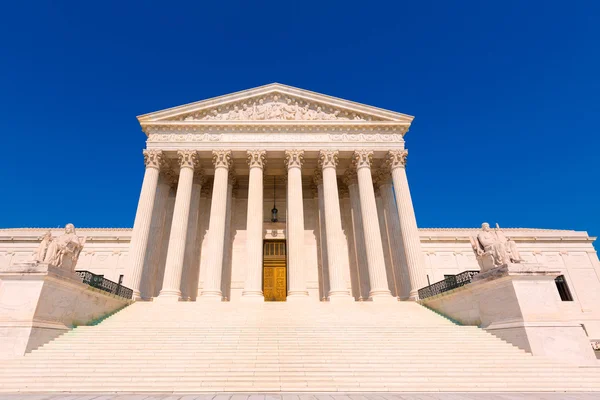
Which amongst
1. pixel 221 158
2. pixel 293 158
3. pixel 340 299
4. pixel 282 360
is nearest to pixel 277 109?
pixel 293 158

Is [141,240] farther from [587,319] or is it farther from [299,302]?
[587,319]

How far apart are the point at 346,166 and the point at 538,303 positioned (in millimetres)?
16851

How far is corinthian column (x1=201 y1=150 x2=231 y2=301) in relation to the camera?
1966 cm

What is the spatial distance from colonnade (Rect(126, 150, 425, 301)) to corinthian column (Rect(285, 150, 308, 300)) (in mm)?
63

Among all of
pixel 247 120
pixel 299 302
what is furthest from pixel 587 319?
pixel 247 120

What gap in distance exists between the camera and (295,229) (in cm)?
2130

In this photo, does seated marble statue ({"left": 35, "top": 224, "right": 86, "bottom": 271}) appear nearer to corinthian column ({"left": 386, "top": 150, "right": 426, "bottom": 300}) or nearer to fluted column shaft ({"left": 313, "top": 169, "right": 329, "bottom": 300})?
fluted column shaft ({"left": 313, "top": 169, "right": 329, "bottom": 300})

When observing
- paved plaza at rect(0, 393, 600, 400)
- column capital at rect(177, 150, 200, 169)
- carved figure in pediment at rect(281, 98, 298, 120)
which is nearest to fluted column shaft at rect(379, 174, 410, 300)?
carved figure in pediment at rect(281, 98, 298, 120)

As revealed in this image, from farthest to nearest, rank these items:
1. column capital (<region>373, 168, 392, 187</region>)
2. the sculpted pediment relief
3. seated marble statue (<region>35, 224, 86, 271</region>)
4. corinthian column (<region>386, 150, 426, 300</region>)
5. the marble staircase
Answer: column capital (<region>373, 168, 392, 187</region>) < the sculpted pediment relief < corinthian column (<region>386, 150, 426, 300</region>) < seated marble statue (<region>35, 224, 86, 271</region>) < the marble staircase

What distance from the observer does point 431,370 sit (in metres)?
9.46

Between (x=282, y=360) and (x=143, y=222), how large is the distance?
15256 mm

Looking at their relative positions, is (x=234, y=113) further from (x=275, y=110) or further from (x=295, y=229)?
(x=295, y=229)

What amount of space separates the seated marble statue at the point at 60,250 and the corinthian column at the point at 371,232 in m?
16.5

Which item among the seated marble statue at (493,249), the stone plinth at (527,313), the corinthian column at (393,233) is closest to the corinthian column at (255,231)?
the corinthian column at (393,233)
